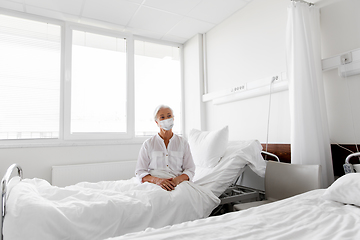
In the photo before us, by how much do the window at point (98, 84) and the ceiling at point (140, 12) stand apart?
0.26m

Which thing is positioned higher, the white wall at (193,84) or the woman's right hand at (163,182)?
the white wall at (193,84)

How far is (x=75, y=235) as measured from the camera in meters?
1.34

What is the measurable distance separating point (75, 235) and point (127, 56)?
2926 mm

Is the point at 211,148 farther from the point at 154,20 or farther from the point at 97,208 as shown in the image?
the point at 154,20

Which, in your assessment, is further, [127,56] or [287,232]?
[127,56]

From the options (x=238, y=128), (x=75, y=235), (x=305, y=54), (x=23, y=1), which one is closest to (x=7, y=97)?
(x=23, y=1)

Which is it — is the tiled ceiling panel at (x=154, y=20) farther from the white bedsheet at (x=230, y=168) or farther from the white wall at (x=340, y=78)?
the white bedsheet at (x=230, y=168)

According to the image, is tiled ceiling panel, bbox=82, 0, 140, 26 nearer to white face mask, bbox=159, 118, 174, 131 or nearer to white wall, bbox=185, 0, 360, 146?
white wall, bbox=185, 0, 360, 146

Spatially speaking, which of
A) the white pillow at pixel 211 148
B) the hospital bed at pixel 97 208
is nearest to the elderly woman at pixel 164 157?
the hospital bed at pixel 97 208

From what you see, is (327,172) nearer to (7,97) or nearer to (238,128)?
(238,128)

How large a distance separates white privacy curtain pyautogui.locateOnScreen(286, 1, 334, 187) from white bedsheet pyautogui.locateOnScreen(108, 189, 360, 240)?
2.23 ft

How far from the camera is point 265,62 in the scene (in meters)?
2.73

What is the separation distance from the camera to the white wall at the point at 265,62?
1.98 meters

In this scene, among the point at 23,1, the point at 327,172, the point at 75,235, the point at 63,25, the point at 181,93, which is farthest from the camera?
the point at 181,93
